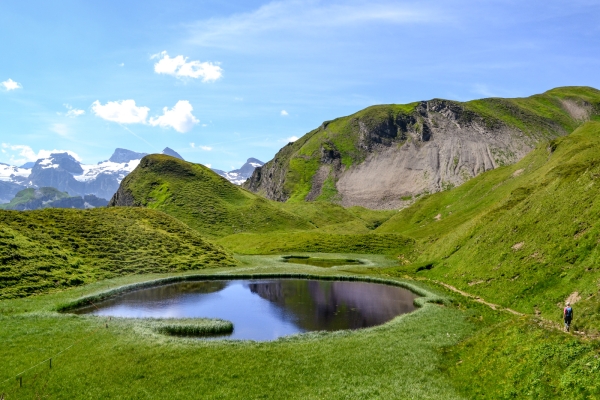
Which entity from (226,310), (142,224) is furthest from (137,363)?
(142,224)

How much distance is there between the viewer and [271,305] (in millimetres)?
60594

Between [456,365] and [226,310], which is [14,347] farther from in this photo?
[456,365]

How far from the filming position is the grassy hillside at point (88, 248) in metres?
66.2

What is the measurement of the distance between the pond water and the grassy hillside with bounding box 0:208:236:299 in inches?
532

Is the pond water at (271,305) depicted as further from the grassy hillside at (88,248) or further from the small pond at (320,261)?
the small pond at (320,261)

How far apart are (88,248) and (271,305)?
155 ft

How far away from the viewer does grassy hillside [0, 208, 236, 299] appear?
66250 mm

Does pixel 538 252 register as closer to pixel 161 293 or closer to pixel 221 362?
pixel 221 362

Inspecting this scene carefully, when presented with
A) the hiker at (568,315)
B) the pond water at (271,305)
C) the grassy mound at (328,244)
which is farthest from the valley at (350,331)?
the grassy mound at (328,244)

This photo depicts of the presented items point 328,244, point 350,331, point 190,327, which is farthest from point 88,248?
point 328,244

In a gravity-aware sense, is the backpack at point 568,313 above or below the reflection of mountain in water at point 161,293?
above

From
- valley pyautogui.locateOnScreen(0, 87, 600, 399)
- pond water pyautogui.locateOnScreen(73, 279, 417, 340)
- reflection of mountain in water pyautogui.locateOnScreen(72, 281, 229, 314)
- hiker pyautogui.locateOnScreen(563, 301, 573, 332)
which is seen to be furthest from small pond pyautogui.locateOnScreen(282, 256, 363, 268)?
hiker pyautogui.locateOnScreen(563, 301, 573, 332)

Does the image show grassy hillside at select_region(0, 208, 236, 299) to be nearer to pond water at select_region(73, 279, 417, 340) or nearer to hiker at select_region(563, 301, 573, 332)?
pond water at select_region(73, 279, 417, 340)

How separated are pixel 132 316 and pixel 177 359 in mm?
20407
